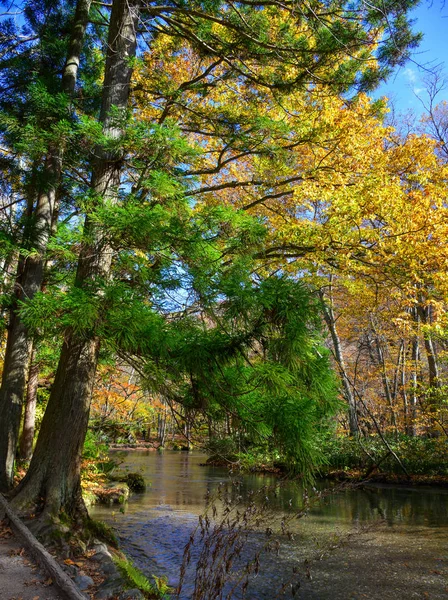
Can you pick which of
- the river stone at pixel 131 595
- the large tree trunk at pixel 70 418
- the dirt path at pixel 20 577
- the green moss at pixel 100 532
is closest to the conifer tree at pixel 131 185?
the large tree trunk at pixel 70 418

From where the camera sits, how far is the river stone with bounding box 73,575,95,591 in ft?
11.5

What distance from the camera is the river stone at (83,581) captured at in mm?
3509

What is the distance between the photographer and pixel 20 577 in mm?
3531

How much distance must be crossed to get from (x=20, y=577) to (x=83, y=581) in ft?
1.69

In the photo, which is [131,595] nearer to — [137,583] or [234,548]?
[137,583]

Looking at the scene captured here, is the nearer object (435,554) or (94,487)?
(435,554)

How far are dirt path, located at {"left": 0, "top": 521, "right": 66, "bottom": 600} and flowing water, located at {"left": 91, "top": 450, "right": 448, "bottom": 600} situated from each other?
1635 mm

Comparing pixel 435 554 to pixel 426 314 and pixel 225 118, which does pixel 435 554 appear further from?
pixel 426 314

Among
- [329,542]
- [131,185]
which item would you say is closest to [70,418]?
[131,185]

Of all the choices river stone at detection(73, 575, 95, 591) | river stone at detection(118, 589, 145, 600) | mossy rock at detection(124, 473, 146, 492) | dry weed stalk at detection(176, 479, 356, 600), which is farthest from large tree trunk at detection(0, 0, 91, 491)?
mossy rock at detection(124, 473, 146, 492)

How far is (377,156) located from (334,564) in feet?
27.5

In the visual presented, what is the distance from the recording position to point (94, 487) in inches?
393

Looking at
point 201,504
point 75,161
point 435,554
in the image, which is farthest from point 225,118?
point 201,504

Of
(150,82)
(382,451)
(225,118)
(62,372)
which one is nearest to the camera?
(62,372)
